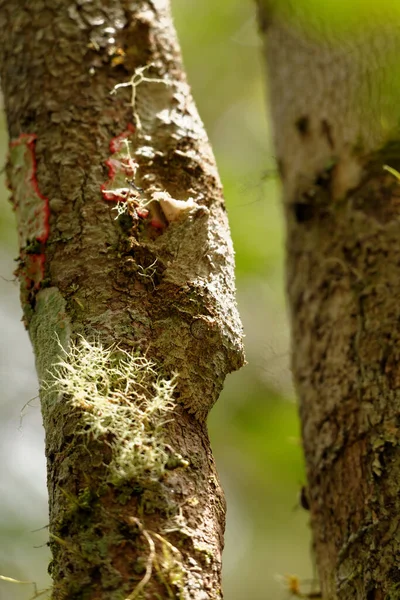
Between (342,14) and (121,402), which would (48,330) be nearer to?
(121,402)

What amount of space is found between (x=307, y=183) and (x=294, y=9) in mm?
669

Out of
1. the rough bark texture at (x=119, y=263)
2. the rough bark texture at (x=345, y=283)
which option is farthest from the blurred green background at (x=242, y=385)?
the rough bark texture at (x=119, y=263)

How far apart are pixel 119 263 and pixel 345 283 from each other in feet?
2.67

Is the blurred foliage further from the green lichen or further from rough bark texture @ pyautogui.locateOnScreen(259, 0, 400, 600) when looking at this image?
the green lichen

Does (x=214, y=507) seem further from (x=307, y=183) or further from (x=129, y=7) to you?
(x=307, y=183)

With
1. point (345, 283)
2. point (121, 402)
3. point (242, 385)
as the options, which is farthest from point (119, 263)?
point (242, 385)

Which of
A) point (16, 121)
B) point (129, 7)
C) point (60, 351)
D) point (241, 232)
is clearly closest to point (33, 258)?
point (60, 351)

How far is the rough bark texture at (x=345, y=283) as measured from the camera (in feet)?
5.12

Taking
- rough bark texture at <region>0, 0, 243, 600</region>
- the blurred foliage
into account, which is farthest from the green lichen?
the blurred foliage

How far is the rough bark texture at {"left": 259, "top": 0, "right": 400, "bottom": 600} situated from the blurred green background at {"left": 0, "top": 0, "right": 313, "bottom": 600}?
65 centimetres

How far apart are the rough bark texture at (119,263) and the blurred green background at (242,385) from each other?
1385mm

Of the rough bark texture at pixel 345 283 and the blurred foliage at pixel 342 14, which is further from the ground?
the blurred foliage at pixel 342 14

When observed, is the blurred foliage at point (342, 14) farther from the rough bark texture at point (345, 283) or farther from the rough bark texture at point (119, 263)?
the rough bark texture at point (119, 263)

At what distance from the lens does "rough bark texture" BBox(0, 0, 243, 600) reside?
1064 mm
